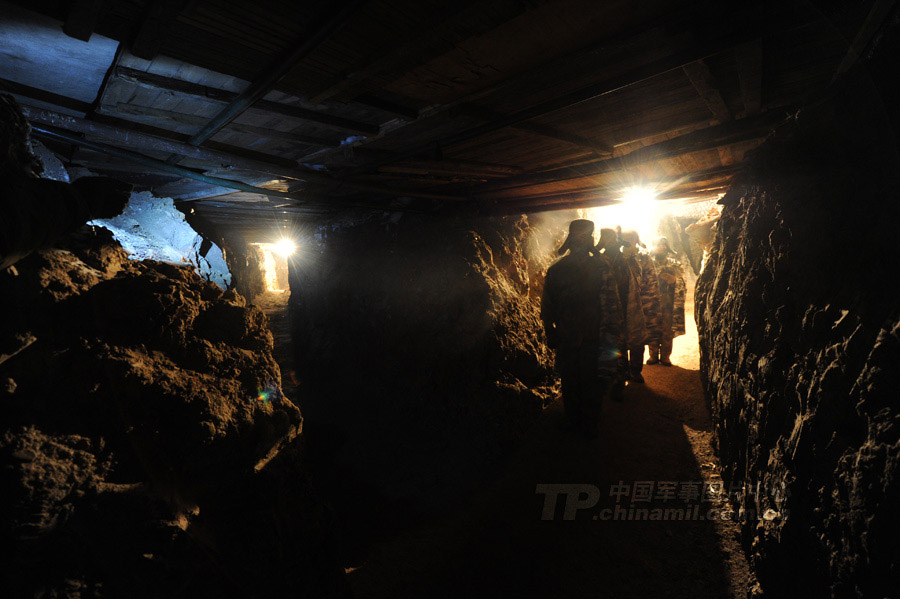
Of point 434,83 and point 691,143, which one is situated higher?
point 434,83

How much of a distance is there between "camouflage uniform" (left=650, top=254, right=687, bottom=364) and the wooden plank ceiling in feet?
12.9

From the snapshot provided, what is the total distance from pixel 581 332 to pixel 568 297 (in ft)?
1.58

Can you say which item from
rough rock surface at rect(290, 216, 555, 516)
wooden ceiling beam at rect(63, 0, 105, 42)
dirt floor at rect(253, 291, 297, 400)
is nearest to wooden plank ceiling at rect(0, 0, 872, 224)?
wooden ceiling beam at rect(63, 0, 105, 42)

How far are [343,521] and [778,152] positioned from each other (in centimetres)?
554

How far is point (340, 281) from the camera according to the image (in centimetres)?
739

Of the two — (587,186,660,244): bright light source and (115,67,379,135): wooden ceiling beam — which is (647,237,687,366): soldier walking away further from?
(115,67,379,135): wooden ceiling beam

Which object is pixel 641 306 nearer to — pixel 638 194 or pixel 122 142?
pixel 638 194

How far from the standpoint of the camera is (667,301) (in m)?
7.32

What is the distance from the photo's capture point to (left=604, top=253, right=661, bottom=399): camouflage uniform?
5.76 metres

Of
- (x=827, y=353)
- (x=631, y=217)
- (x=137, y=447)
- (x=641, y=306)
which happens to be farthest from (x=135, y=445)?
(x=631, y=217)

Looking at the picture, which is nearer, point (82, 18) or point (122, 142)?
point (82, 18)

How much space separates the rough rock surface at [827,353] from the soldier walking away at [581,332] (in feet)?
6.54

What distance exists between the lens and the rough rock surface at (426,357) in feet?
16.9

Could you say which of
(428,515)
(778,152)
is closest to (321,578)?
(428,515)
